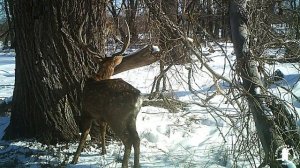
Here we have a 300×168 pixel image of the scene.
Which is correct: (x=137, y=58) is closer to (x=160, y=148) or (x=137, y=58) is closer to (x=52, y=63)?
(x=52, y=63)

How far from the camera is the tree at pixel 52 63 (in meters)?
5.60

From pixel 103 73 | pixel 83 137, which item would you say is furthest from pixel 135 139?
pixel 103 73

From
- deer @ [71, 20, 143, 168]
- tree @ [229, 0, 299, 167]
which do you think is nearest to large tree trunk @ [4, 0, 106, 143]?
deer @ [71, 20, 143, 168]

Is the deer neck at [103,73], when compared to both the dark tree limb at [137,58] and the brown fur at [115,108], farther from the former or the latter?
the dark tree limb at [137,58]

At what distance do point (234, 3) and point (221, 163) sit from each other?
212 cm

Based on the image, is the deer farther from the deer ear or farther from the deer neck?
the deer ear

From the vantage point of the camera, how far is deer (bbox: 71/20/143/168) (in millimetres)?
4785

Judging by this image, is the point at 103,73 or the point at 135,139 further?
the point at 103,73

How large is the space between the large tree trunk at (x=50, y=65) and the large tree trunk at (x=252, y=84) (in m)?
2.13

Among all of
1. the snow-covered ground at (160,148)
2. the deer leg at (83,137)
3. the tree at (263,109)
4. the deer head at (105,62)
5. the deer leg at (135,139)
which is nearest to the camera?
the tree at (263,109)

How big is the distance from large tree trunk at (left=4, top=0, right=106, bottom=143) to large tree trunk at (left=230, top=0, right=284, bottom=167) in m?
2.13

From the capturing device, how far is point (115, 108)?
484cm

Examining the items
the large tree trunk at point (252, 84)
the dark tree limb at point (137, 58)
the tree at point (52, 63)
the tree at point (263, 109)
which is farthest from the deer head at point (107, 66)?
the tree at point (263, 109)

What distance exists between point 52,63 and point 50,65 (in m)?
0.04
